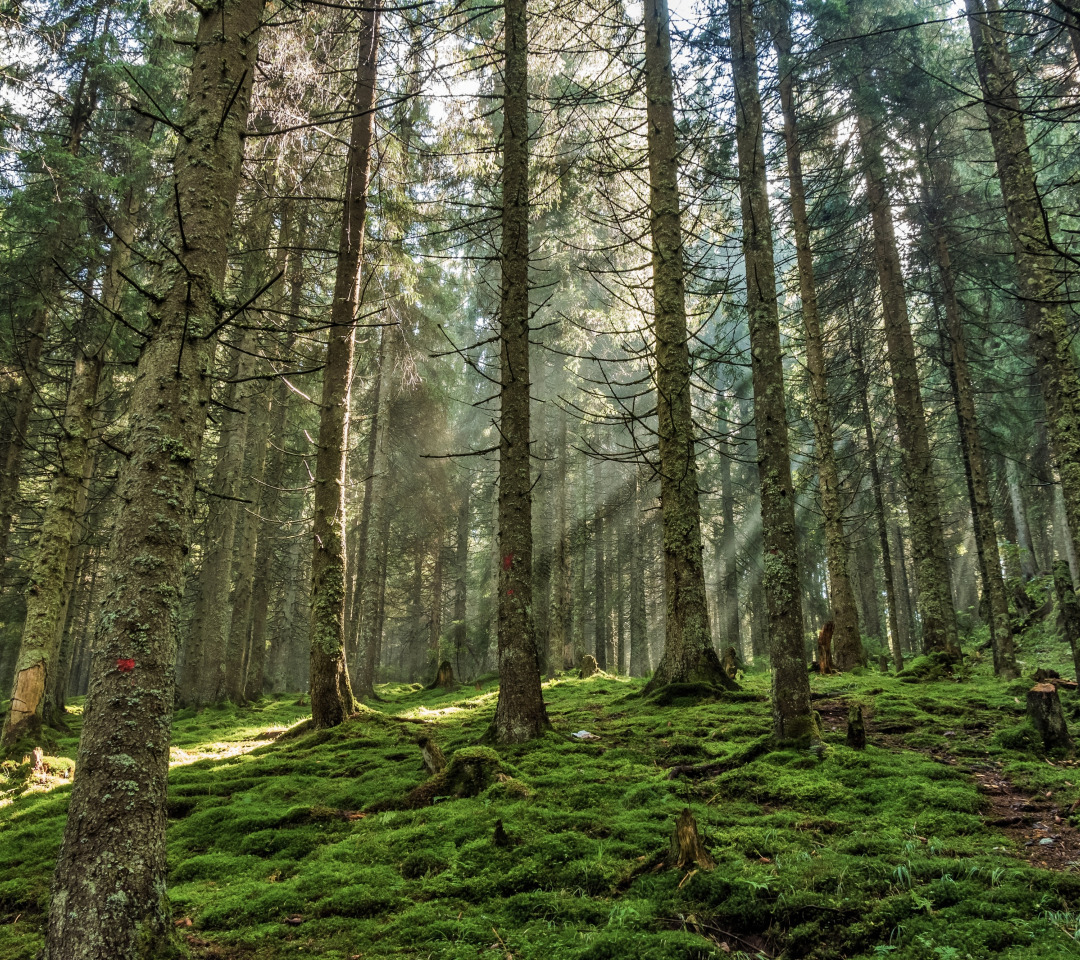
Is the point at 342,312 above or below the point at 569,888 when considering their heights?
above

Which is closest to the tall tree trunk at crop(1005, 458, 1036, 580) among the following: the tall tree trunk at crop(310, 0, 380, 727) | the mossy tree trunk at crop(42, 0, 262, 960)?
the tall tree trunk at crop(310, 0, 380, 727)

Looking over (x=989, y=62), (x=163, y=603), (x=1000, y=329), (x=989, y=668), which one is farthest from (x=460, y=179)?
(x=1000, y=329)

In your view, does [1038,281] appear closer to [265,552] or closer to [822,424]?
[822,424]

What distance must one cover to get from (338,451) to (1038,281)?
8649 mm

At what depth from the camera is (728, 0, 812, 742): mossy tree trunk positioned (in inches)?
215

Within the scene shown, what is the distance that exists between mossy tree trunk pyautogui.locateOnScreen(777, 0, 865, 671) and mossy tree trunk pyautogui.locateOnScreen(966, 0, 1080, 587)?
4.03 m

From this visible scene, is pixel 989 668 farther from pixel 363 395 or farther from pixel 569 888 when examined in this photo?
pixel 363 395

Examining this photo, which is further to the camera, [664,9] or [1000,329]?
[1000,329]

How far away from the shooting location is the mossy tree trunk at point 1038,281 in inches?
242

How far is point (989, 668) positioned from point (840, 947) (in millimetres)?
13924

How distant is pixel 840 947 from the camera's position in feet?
8.77

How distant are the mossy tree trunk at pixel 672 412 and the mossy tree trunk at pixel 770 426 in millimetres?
2230

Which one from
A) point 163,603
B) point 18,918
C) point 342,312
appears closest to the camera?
point 163,603

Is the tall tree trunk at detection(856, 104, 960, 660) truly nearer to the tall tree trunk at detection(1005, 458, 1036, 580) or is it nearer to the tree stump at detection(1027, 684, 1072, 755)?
the tree stump at detection(1027, 684, 1072, 755)
